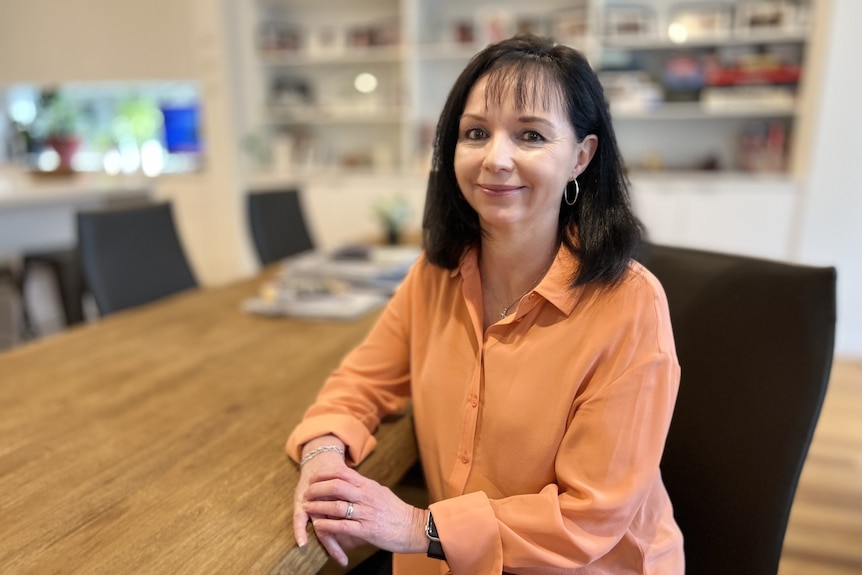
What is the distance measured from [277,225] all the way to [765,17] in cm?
A: 314

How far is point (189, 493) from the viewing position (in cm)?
87

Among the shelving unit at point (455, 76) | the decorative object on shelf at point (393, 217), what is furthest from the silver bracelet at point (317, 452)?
the shelving unit at point (455, 76)

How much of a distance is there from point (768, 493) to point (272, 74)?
4714 mm

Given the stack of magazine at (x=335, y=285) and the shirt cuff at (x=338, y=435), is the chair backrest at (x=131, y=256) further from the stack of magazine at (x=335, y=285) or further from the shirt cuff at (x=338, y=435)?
the shirt cuff at (x=338, y=435)

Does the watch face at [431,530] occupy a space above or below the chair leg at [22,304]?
above

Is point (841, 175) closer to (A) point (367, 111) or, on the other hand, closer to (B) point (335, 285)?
(A) point (367, 111)

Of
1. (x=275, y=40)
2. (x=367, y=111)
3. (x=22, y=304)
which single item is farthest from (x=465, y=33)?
(x=22, y=304)

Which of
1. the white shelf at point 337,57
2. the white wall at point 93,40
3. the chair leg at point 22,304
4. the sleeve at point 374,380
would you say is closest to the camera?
the sleeve at point 374,380

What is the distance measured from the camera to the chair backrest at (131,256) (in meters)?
1.83

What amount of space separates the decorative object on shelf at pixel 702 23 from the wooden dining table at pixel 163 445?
328 centimetres

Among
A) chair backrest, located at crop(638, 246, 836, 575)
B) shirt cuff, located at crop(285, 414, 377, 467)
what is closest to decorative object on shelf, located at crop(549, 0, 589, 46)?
chair backrest, located at crop(638, 246, 836, 575)

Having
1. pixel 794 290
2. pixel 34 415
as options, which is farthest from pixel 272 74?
pixel 794 290

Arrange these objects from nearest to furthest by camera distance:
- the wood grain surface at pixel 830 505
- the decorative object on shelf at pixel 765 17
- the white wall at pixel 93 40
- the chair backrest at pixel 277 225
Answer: the wood grain surface at pixel 830 505, the chair backrest at pixel 277 225, the decorative object on shelf at pixel 765 17, the white wall at pixel 93 40

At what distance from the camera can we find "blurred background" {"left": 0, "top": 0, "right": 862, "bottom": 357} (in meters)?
3.71
